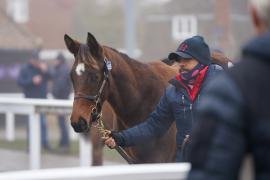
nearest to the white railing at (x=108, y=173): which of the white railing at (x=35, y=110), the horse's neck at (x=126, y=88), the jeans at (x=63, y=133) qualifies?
the horse's neck at (x=126, y=88)

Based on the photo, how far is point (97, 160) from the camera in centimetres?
1006

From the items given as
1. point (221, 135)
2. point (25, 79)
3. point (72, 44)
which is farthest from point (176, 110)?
point (25, 79)

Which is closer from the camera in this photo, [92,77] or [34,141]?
[92,77]

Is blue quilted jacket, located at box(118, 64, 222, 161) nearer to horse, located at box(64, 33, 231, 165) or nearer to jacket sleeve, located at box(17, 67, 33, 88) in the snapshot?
horse, located at box(64, 33, 231, 165)

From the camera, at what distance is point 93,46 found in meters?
6.60

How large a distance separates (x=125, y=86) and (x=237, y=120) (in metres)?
4.39

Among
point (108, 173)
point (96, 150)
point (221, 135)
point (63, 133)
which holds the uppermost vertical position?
point (221, 135)

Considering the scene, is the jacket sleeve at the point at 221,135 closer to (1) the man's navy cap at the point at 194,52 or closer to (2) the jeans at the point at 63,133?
(1) the man's navy cap at the point at 194,52

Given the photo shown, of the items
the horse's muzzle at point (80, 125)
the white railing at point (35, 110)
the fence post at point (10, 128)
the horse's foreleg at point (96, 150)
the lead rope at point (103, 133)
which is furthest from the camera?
the fence post at point (10, 128)

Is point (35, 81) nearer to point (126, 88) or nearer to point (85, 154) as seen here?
point (85, 154)

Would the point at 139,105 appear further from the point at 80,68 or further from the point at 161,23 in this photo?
the point at 161,23

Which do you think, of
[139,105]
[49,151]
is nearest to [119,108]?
[139,105]

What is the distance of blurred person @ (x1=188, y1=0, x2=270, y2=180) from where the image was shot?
250 centimetres

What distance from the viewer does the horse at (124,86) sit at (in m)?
6.52
